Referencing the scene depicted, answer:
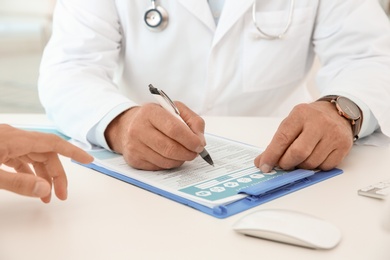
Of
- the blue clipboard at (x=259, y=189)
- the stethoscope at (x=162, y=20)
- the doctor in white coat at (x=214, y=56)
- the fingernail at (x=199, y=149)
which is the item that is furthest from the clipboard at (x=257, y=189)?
the stethoscope at (x=162, y=20)

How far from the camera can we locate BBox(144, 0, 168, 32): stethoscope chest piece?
49.8 inches

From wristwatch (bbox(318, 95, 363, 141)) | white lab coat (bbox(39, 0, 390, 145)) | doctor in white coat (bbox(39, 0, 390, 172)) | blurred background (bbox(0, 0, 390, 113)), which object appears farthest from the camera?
blurred background (bbox(0, 0, 390, 113))

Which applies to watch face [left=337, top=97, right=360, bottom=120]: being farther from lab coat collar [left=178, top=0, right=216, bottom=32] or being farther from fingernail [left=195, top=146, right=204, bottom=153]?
lab coat collar [left=178, top=0, right=216, bottom=32]

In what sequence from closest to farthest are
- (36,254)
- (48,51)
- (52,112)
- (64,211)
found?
(36,254)
(64,211)
(52,112)
(48,51)

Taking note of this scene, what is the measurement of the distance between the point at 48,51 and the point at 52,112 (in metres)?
0.21

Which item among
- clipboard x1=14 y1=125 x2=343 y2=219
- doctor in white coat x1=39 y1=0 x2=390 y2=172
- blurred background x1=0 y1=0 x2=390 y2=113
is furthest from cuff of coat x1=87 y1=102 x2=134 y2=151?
blurred background x1=0 y1=0 x2=390 y2=113

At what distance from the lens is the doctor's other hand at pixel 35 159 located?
2.03 feet

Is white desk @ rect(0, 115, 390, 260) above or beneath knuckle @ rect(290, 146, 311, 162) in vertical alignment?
beneath

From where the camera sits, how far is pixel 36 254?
546mm

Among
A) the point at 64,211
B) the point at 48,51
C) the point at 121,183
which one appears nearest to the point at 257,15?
the point at 48,51

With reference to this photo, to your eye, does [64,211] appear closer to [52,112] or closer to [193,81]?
[52,112]

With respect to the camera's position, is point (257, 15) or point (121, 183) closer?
point (121, 183)

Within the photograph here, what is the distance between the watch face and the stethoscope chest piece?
1.71 ft

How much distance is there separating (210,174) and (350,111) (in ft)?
1.04
